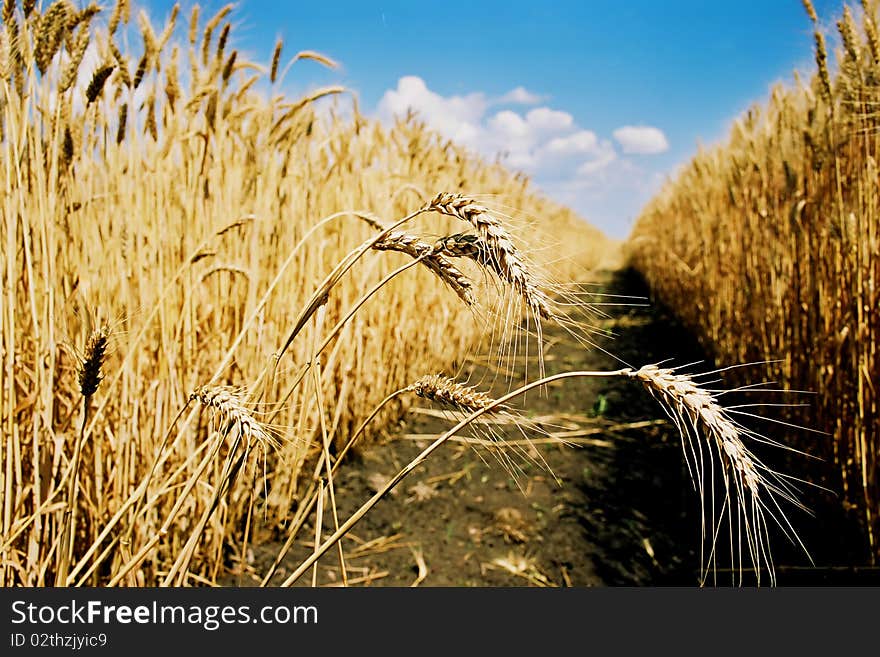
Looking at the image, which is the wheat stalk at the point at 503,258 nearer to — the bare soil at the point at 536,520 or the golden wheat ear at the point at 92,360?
the golden wheat ear at the point at 92,360

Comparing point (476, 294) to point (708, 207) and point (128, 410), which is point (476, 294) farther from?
point (708, 207)

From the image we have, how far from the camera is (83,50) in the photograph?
132cm

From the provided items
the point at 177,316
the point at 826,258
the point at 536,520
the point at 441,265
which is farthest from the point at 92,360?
the point at 826,258

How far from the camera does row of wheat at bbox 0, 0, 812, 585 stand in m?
0.81

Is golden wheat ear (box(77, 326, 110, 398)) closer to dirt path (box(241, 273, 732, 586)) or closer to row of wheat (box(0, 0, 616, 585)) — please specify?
row of wheat (box(0, 0, 616, 585))

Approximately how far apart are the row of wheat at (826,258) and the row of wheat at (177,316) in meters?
0.53

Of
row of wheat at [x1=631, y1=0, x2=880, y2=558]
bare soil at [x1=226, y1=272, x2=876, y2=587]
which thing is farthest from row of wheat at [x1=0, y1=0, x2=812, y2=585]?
row of wheat at [x1=631, y1=0, x2=880, y2=558]

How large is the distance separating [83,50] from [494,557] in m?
1.88

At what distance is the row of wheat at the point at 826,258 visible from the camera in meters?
1.90

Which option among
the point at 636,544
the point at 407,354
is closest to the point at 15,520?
the point at 636,544

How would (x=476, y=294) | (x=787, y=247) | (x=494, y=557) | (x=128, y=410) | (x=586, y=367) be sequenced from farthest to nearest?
(x=586, y=367), (x=787, y=247), (x=494, y=557), (x=128, y=410), (x=476, y=294)

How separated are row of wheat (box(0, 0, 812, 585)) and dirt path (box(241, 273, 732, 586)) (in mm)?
288

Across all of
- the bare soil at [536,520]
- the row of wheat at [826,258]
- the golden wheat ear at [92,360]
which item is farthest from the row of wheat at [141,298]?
the row of wheat at [826,258]
